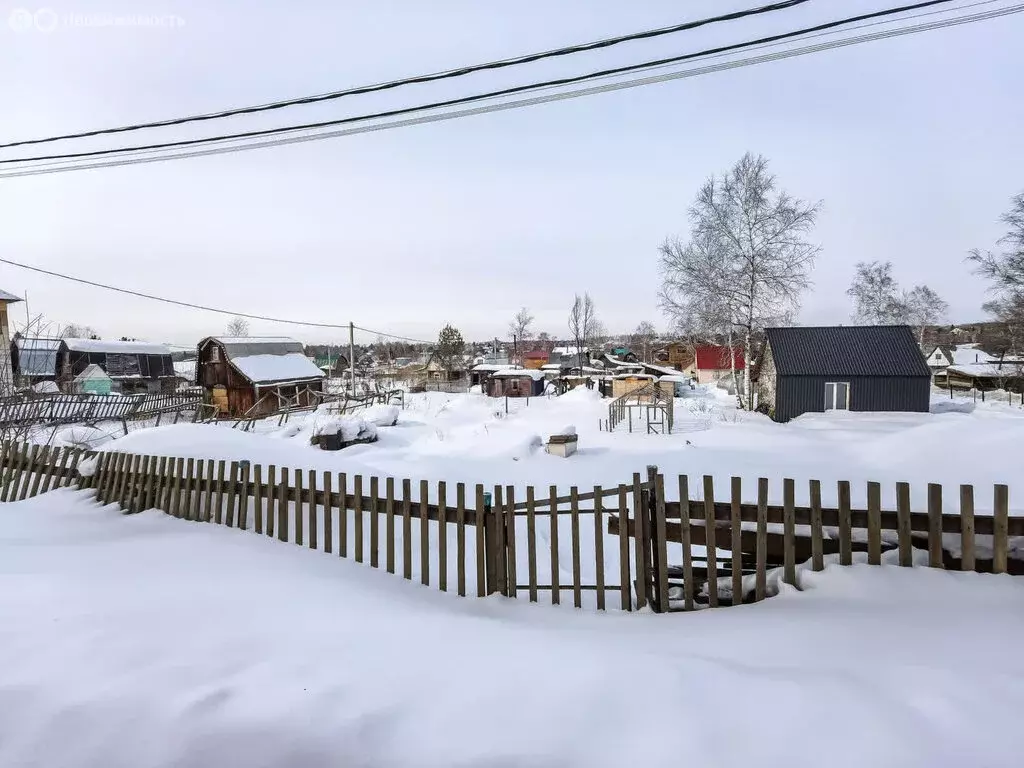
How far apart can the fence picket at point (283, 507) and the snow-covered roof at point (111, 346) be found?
157 feet

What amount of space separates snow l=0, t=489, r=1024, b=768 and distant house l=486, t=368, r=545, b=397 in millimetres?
43410

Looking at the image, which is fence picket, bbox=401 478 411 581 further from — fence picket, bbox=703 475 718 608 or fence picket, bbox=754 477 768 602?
fence picket, bbox=754 477 768 602

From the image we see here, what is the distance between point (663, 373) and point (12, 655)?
4478 cm

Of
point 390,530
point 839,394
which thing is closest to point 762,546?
point 390,530

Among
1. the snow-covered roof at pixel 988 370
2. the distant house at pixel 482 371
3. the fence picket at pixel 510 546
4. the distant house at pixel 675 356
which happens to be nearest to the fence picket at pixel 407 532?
the fence picket at pixel 510 546

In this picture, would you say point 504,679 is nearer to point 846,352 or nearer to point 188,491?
point 188,491

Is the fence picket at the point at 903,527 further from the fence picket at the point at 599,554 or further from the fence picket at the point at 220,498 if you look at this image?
the fence picket at the point at 220,498

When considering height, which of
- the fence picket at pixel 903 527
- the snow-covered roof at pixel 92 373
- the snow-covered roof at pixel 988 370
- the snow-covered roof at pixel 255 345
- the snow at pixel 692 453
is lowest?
the snow at pixel 692 453

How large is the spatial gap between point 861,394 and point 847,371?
1229mm

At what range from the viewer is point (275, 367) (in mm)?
34906

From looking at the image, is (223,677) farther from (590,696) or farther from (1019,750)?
(1019,750)

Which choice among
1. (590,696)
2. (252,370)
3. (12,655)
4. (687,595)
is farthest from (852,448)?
(252,370)

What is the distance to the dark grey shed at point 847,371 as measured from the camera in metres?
23.7

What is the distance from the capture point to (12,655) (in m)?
2.73
